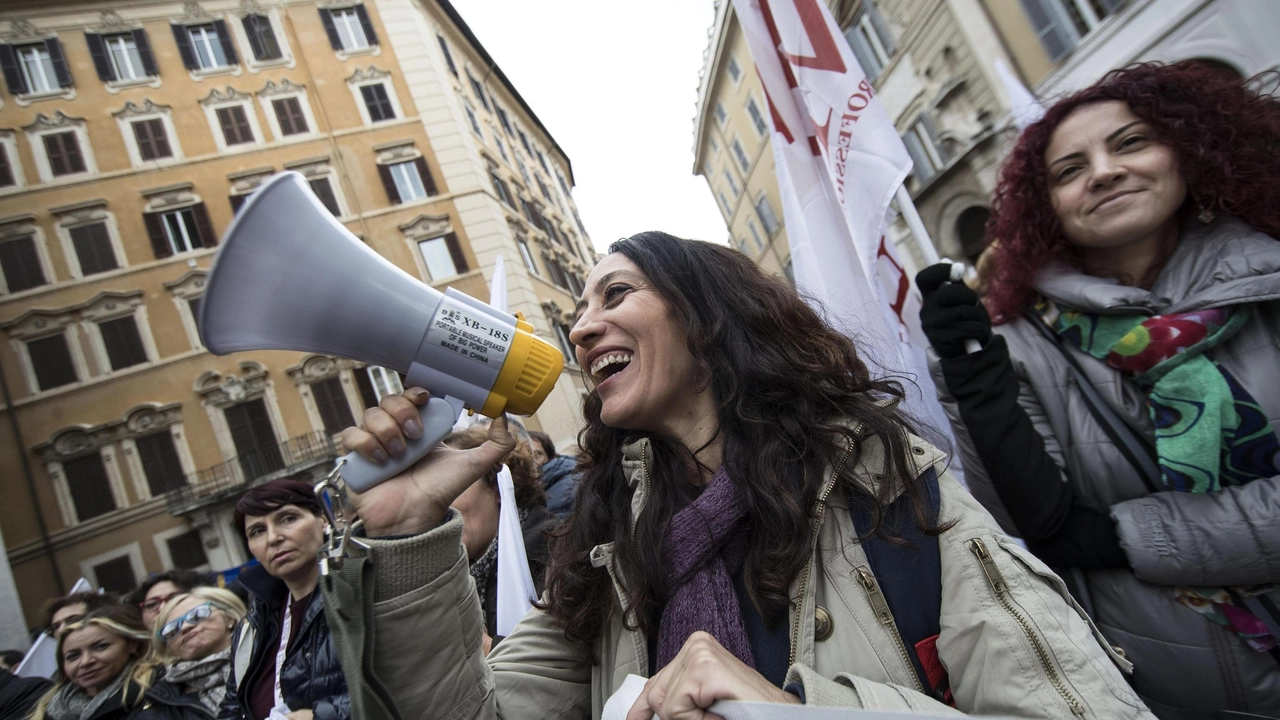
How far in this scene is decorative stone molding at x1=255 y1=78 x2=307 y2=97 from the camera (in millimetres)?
17984

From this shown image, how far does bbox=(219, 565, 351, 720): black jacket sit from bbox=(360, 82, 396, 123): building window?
1871cm

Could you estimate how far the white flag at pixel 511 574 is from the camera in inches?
91.0

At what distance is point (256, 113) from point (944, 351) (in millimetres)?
21744

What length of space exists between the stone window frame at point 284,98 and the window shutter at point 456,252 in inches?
203

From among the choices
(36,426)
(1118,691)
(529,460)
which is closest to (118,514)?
(36,426)

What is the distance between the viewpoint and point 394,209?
17609 mm

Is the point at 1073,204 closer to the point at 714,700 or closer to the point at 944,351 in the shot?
the point at 944,351

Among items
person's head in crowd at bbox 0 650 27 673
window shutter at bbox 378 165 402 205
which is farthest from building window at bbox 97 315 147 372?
person's head in crowd at bbox 0 650 27 673

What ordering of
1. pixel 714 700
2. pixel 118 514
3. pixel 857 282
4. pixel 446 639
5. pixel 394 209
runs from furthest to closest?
pixel 394 209 < pixel 118 514 < pixel 857 282 < pixel 446 639 < pixel 714 700

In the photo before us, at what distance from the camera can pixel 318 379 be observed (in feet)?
56.4

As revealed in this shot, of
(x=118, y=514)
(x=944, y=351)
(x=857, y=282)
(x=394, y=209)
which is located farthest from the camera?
(x=394, y=209)

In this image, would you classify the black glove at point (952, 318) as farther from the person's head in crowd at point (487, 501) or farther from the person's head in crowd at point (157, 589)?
the person's head in crowd at point (157, 589)

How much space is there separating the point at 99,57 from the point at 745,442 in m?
24.9

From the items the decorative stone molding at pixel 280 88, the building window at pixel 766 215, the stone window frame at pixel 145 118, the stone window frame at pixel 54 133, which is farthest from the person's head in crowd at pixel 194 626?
the building window at pixel 766 215
